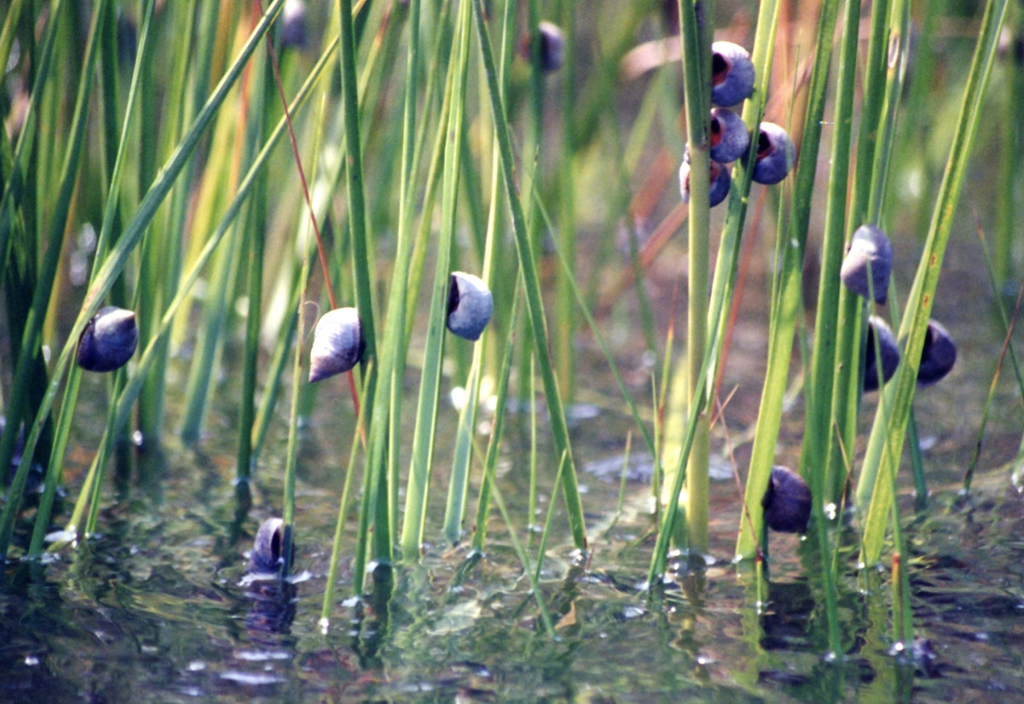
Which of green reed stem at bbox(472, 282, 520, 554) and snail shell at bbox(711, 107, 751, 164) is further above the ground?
snail shell at bbox(711, 107, 751, 164)

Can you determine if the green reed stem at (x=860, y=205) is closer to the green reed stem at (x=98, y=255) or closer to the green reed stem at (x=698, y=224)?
the green reed stem at (x=698, y=224)

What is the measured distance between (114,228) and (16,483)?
33 centimetres

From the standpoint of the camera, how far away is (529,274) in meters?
0.90

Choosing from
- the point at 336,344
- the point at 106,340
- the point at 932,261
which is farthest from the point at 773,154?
the point at 106,340

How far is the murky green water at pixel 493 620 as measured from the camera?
80 centimetres

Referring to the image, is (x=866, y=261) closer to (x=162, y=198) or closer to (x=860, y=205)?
(x=860, y=205)

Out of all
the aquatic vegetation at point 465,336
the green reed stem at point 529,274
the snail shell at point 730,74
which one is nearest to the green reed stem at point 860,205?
the aquatic vegetation at point 465,336

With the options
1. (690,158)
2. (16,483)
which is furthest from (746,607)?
(16,483)

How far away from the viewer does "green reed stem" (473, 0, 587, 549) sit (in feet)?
2.69

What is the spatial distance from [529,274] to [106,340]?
436 millimetres

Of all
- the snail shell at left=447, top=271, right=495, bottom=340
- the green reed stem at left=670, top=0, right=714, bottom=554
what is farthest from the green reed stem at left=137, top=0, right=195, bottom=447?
the green reed stem at left=670, top=0, right=714, bottom=554

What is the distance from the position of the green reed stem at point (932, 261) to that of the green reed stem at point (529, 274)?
30 cm

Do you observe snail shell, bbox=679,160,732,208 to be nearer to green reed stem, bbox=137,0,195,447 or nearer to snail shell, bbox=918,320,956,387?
snail shell, bbox=918,320,956,387

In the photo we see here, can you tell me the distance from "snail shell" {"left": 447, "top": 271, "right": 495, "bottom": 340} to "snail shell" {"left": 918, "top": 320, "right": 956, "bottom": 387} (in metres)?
0.46
